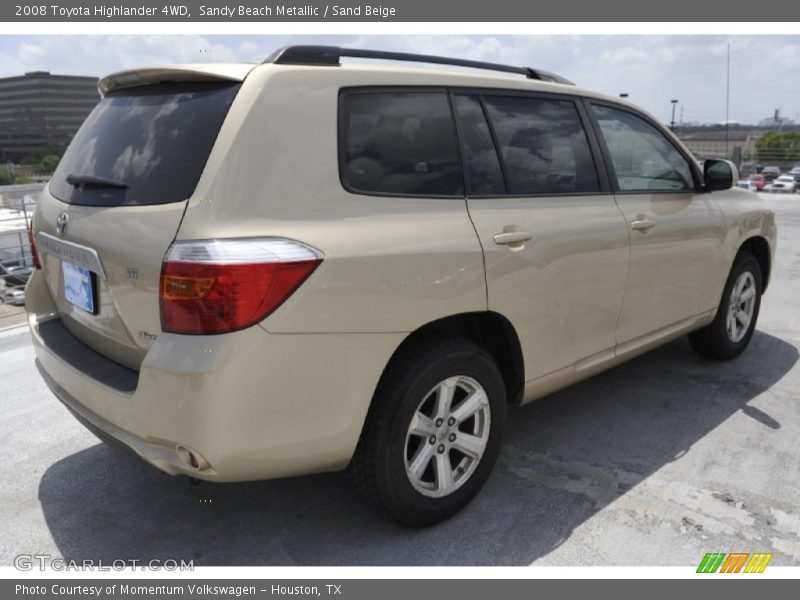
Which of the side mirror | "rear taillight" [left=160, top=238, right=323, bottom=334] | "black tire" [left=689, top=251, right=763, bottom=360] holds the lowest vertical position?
"black tire" [left=689, top=251, right=763, bottom=360]

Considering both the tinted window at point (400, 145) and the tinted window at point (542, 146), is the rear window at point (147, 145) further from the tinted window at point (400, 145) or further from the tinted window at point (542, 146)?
the tinted window at point (542, 146)

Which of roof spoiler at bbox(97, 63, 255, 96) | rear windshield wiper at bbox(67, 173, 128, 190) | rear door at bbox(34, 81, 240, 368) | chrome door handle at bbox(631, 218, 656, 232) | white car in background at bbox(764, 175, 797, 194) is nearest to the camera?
rear door at bbox(34, 81, 240, 368)

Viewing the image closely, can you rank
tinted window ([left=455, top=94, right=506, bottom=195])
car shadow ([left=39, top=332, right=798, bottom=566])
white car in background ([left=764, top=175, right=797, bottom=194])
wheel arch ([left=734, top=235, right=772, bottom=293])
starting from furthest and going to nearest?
1. white car in background ([left=764, top=175, right=797, bottom=194])
2. wheel arch ([left=734, top=235, right=772, bottom=293])
3. tinted window ([left=455, top=94, right=506, bottom=195])
4. car shadow ([left=39, top=332, right=798, bottom=566])

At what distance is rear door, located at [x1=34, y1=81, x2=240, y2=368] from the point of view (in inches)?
84.3

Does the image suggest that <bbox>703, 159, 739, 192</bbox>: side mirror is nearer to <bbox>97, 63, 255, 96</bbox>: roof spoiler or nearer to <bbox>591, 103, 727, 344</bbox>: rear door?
<bbox>591, 103, 727, 344</bbox>: rear door

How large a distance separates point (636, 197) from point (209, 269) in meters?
2.39

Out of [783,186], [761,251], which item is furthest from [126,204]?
[783,186]

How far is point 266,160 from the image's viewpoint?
2.11 metres

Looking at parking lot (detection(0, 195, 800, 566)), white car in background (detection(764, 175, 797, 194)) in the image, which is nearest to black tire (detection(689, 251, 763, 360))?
parking lot (detection(0, 195, 800, 566))

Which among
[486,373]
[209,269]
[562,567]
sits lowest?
[562,567]

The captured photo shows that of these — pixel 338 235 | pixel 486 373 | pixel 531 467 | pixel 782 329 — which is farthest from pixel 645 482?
pixel 782 329

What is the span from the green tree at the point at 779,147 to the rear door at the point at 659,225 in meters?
29.6

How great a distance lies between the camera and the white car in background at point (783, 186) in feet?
88.6

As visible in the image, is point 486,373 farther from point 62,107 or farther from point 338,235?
point 62,107
